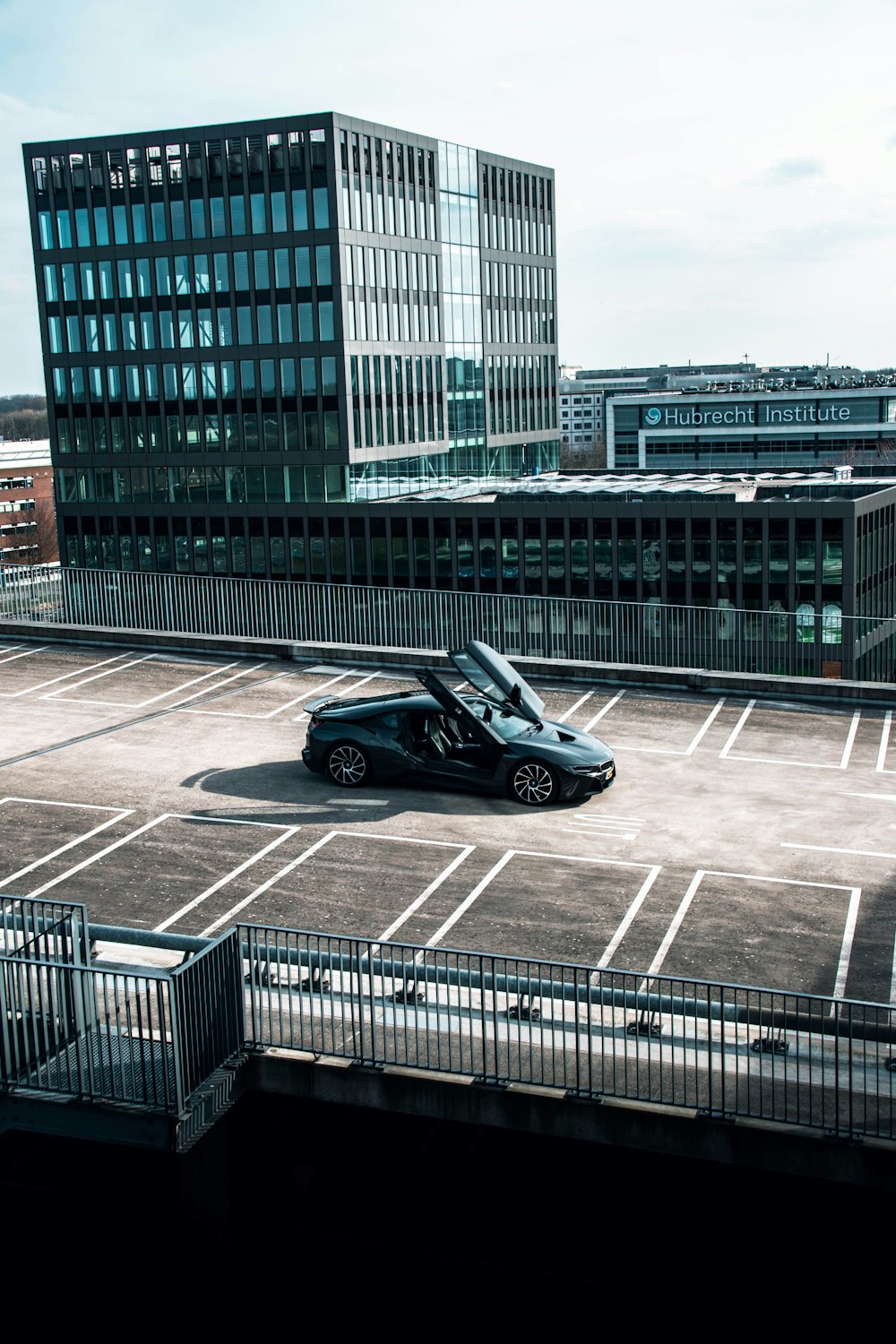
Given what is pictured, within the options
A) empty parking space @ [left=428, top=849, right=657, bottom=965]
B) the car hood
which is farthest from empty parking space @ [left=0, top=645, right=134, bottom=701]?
empty parking space @ [left=428, top=849, right=657, bottom=965]

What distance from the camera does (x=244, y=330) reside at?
7675 centimetres

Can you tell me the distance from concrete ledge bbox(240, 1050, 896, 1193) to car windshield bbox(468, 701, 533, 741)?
7.12 m

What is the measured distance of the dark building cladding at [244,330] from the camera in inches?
2931

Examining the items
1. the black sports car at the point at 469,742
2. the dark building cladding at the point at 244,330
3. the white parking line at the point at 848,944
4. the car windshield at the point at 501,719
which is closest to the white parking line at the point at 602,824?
the black sports car at the point at 469,742

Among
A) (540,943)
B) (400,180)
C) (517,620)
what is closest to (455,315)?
(400,180)

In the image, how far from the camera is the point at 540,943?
12586 mm

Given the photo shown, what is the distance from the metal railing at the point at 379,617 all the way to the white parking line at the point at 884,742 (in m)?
4.77

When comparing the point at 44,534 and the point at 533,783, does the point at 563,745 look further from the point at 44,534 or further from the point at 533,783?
the point at 44,534

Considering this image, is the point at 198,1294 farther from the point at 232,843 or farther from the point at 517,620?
the point at 517,620

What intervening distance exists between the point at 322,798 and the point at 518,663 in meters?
7.19

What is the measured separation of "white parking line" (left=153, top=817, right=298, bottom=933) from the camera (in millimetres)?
13073

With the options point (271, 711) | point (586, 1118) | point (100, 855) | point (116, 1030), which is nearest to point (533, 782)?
point (100, 855)

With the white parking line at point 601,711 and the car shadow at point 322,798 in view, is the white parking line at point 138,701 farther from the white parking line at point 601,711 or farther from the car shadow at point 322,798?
the white parking line at point 601,711

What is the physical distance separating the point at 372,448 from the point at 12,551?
73.9 meters
